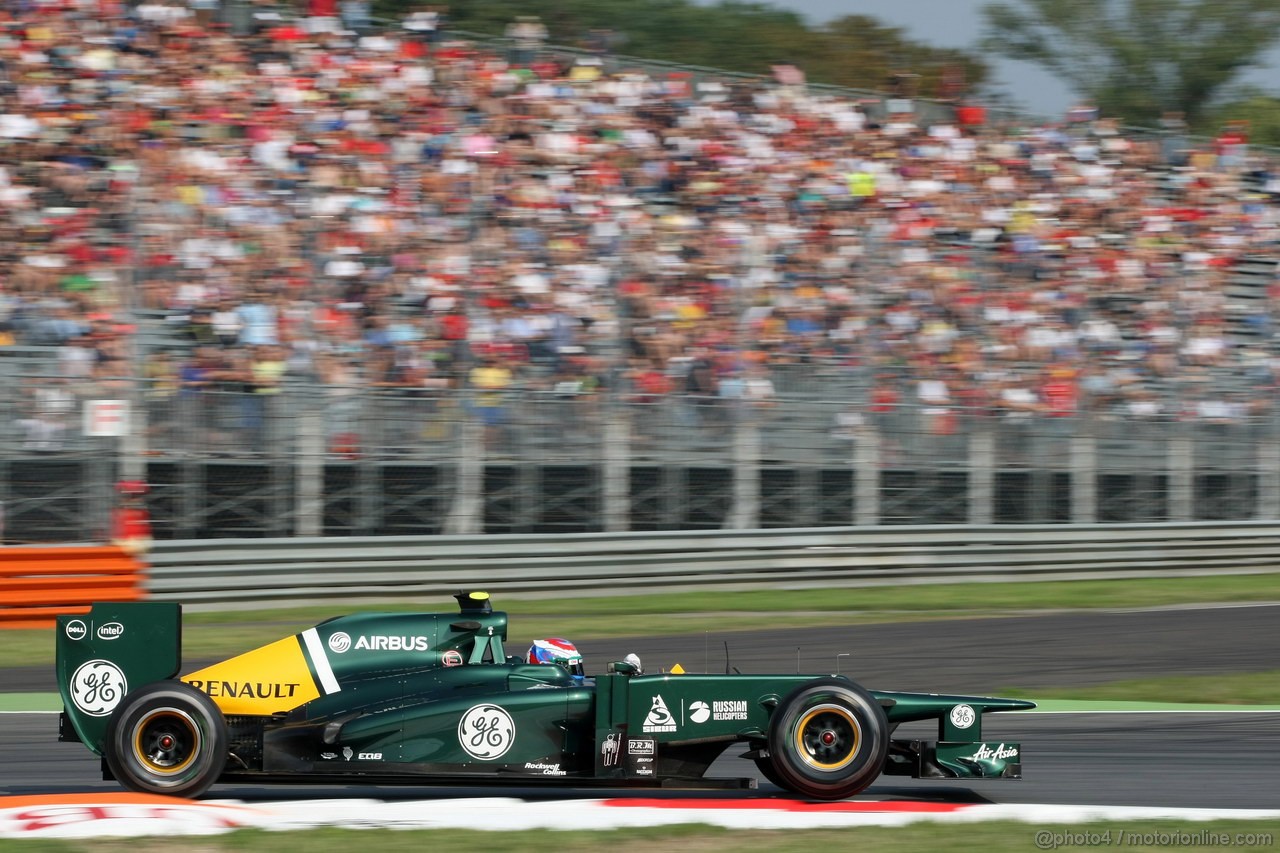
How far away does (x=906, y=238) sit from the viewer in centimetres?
1775

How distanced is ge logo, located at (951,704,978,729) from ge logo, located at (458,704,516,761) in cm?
192

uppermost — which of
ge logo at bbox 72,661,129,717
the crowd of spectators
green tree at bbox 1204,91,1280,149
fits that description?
green tree at bbox 1204,91,1280,149

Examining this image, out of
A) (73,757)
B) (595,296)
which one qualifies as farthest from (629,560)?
(73,757)

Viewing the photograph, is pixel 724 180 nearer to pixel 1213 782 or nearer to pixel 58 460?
pixel 58 460

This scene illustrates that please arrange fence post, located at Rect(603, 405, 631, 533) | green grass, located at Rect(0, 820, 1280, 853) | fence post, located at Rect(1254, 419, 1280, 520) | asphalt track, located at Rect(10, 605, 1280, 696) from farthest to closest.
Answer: fence post, located at Rect(1254, 419, 1280, 520) < fence post, located at Rect(603, 405, 631, 533) < asphalt track, located at Rect(10, 605, 1280, 696) < green grass, located at Rect(0, 820, 1280, 853)

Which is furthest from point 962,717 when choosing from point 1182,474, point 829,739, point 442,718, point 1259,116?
point 1259,116

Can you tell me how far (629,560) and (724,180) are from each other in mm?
4989

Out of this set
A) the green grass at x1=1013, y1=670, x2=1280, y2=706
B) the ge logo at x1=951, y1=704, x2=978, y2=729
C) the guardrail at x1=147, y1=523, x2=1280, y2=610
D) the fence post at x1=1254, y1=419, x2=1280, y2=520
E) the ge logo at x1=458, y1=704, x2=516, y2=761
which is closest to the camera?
the ge logo at x1=458, y1=704, x2=516, y2=761

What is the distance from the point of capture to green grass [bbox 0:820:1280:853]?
19.7 ft

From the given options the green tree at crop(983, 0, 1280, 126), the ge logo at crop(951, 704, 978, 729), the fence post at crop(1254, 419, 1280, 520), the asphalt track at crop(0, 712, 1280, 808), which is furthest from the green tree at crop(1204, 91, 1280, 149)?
the ge logo at crop(951, 704, 978, 729)

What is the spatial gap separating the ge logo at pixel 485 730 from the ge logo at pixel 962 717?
1917mm

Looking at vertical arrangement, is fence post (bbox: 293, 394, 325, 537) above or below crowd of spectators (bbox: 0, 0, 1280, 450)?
below

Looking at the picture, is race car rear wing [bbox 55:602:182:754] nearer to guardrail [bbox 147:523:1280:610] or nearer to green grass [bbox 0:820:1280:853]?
green grass [bbox 0:820:1280:853]

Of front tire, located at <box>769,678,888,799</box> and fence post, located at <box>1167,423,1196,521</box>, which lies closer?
front tire, located at <box>769,678,888,799</box>
